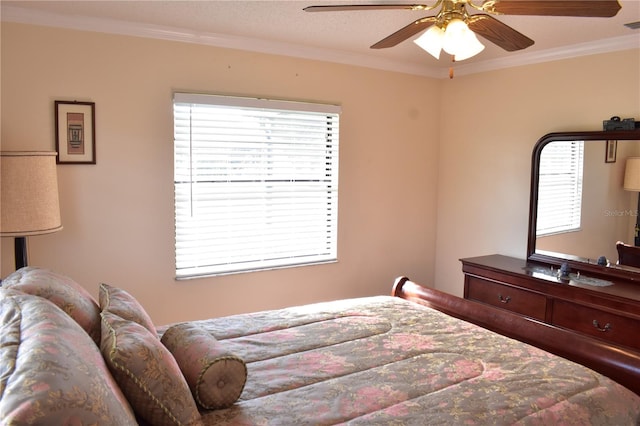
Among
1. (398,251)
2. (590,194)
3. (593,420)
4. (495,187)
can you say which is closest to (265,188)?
(398,251)

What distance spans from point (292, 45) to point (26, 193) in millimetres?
2126

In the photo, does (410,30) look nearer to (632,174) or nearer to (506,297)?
(632,174)

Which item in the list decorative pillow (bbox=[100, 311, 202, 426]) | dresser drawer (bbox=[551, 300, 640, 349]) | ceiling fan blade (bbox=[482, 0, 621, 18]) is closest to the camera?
decorative pillow (bbox=[100, 311, 202, 426])

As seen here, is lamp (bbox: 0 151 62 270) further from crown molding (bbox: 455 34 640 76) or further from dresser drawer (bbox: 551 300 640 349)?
crown molding (bbox: 455 34 640 76)

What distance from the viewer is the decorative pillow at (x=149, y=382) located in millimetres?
1438

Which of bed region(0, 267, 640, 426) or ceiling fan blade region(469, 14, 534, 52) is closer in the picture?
bed region(0, 267, 640, 426)

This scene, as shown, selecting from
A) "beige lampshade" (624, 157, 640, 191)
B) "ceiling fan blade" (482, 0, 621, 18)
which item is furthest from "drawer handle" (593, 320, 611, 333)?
"ceiling fan blade" (482, 0, 621, 18)

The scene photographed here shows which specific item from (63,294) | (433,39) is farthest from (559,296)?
(63,294)

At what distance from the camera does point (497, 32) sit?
2.16 metres

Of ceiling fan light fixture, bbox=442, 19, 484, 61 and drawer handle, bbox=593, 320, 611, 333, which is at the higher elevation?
ceiling fan light fixture, bbox=442, 19, 484, 61

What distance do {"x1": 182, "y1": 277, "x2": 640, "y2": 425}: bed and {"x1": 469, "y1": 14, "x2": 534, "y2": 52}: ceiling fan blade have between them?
4.33 feet

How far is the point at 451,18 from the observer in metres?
2.02

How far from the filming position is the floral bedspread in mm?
1653

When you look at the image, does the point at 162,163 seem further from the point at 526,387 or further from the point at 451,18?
the point at 526,387
